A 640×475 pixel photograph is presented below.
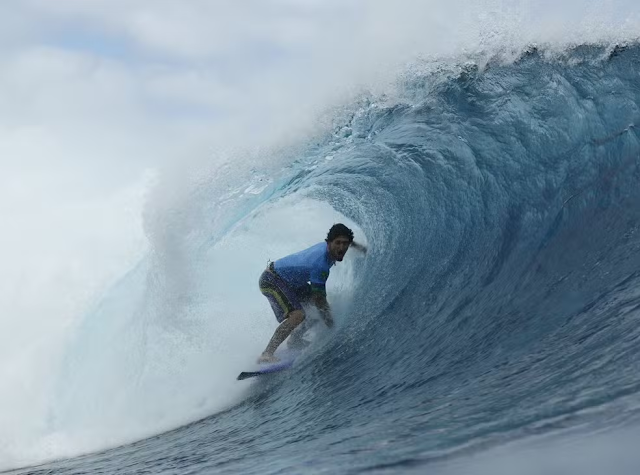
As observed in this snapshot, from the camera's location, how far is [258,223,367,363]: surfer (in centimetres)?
684

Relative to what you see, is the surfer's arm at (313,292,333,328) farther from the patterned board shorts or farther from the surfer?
the patterned board shorts

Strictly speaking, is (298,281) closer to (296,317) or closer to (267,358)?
(296,317)

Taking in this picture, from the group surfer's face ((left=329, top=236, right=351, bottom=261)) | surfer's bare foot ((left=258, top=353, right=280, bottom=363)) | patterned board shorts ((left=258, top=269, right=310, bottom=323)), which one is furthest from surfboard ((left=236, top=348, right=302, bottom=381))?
surfer's face ((left=329, top=236, right=351, bottom=261))

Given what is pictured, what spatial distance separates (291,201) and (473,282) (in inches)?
139

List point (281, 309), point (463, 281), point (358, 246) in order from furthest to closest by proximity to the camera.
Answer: point (358, 246)
point (463, 281)
point (281, 309)

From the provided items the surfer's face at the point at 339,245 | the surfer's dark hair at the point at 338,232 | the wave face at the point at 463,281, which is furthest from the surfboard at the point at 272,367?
the surfer's dark hair at the point at 338,232

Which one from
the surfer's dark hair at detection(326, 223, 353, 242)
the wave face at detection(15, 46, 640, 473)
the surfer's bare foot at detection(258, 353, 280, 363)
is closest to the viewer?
the wave face at detection(15, 46, 640, 473)

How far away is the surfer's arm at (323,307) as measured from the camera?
7.02 metres

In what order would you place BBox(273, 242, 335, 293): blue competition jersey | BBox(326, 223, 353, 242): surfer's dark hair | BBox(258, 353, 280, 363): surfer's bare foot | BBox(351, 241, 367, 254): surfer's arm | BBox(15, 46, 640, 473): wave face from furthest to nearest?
BBox(351, 241, 367, 254): surfer's arm < BBox(258, 353, 280, 363): surfer's bare foot < BBox(273, 242, 335, 293): blue competition jersey < BBox(326, 223, 353, 242): surfer's dark hair < BBox(15, 46, 640, 473): wave face

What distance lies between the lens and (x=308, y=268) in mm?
6941

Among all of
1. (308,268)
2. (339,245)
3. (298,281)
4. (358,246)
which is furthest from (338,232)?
(358,246)

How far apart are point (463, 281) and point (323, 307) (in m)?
1.38

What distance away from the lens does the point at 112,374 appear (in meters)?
7.98

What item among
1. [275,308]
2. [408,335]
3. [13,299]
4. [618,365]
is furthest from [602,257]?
[13,299]
